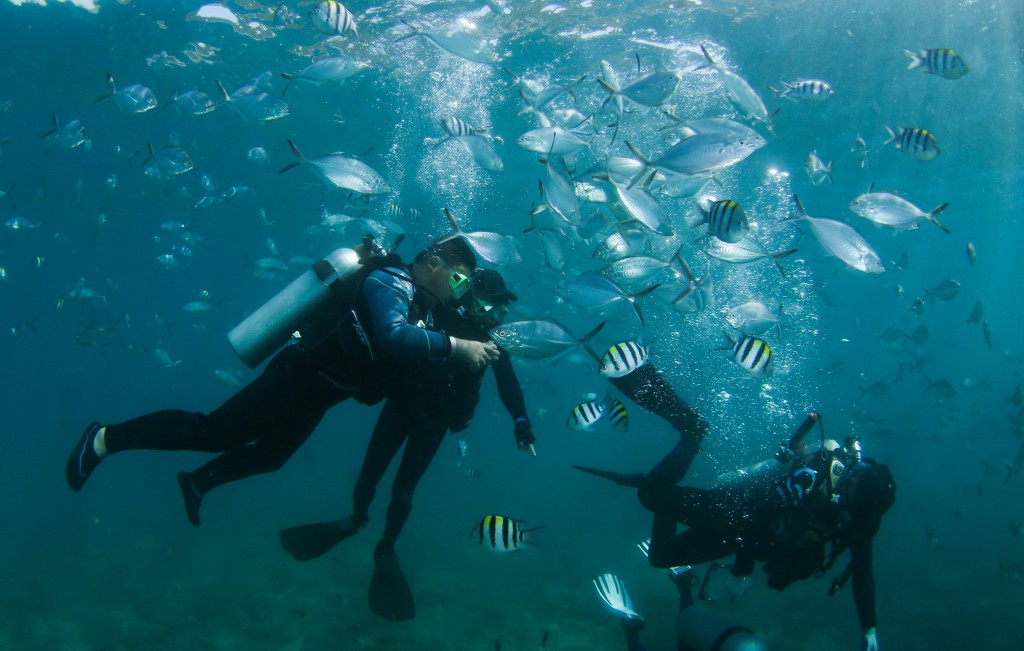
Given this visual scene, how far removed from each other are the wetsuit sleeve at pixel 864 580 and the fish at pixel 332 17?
772 cm

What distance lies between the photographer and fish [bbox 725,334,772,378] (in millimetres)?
4945

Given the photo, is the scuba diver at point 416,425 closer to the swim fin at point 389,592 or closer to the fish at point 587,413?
the swim fin at point 389,592

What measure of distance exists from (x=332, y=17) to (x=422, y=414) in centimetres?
478

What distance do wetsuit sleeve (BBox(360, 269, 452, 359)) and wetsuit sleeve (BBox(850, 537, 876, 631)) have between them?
4224mm

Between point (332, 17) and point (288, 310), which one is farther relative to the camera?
point (332, 17)

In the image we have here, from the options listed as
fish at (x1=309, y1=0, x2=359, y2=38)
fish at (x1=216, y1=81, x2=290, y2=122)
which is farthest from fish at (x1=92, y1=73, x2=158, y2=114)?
fish at (x1=309, y1=0, x2=359, y2=38)

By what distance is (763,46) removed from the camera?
15.0 m

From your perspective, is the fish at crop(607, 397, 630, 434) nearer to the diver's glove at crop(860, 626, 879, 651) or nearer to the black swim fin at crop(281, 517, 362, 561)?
the diver's glove at crop(860, 626, 879, 651)

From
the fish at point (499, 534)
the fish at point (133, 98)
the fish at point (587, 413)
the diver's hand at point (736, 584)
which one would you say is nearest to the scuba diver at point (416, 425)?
the fish at point (587, 413)

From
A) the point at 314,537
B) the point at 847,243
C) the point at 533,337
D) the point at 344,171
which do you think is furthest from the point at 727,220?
the point at 314,537

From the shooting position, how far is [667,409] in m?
6.20

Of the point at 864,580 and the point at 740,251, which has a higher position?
the point at 740,251

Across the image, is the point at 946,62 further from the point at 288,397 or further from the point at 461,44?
the point at 288,397

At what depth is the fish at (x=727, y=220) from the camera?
4543mm
